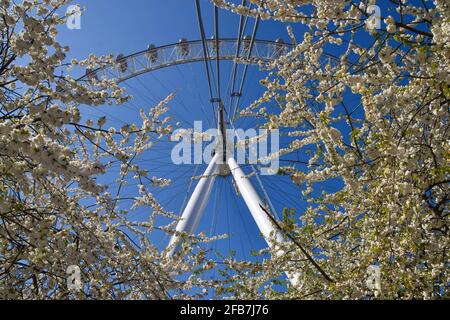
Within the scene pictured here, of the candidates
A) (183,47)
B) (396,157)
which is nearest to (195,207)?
(396,157)

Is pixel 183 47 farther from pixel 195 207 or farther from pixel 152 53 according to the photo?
pixel 195 207

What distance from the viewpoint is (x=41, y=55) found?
314cm

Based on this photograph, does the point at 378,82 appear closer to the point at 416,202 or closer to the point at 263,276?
the point at 416,202

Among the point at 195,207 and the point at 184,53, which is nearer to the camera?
the point at 195,207

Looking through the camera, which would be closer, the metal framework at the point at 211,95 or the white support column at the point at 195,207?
the metal framework at the point at 211,95

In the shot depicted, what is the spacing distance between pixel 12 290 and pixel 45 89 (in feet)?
5.18

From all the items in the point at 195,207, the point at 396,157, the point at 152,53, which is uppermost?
the point at 152,53

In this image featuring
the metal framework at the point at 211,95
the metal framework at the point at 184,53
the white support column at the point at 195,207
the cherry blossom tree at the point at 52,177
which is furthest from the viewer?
the metal framework at the point at 184,53

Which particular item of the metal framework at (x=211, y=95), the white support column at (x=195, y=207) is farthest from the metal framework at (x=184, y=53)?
the white support column at (x=195, y=207)

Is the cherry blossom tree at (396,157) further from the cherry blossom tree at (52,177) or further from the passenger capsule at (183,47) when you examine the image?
the passenger capsule at (183,47)

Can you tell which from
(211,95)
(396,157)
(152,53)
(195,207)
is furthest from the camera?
(152,53)

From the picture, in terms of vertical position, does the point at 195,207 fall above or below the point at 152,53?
below

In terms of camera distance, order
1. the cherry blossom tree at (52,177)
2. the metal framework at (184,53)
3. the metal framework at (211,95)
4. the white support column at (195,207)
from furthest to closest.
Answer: the metal framework at (184,53), the white support column at (195,207), the metal framework at (211,95), the cherry blossom tree at (52,177)
